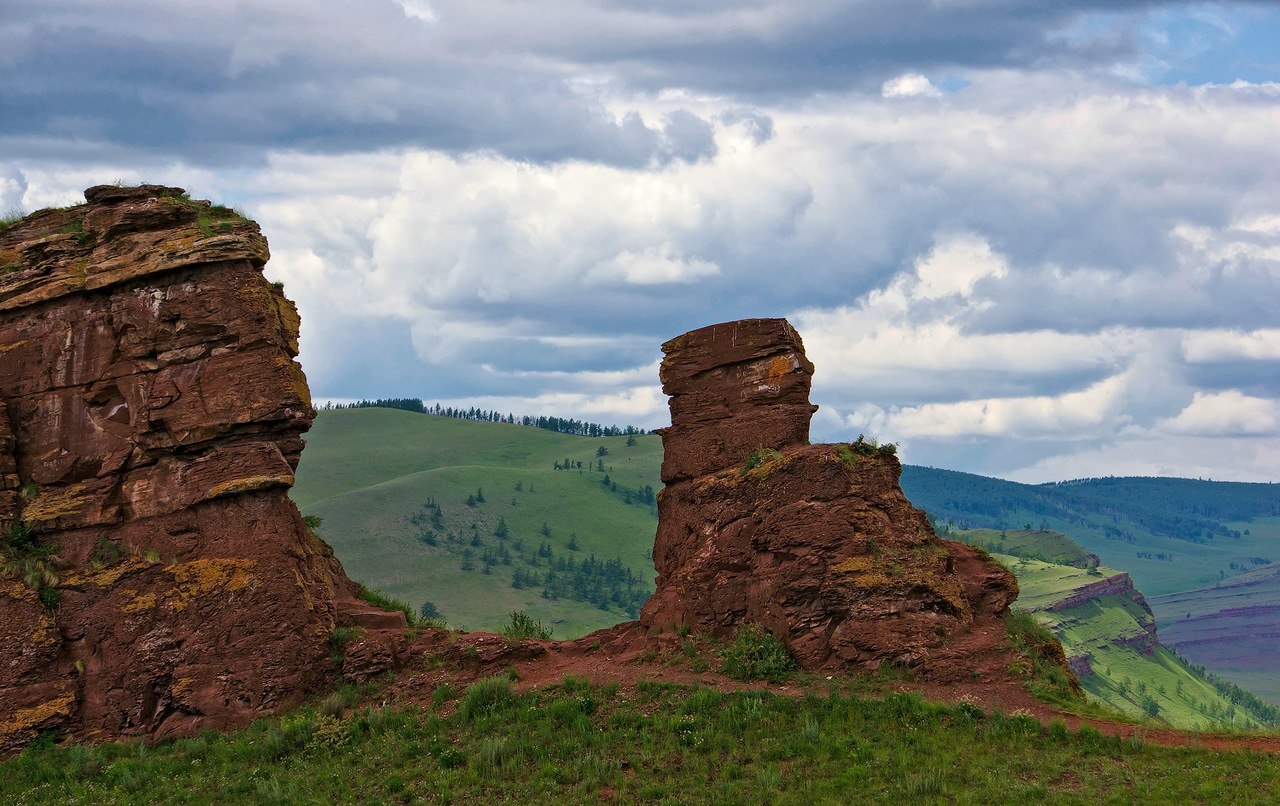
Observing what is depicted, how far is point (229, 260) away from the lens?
1405 inches

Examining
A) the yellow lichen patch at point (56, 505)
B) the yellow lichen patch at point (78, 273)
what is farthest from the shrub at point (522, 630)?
the yellow lichen patch at point (78, 273)


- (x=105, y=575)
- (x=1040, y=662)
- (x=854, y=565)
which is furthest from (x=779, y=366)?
(x=105, y=575)

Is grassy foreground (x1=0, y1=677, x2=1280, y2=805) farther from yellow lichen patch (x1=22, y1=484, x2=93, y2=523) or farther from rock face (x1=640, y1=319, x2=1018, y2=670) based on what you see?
yellow lichen patch (x1=22, y1=484, x2=93, y2=523)

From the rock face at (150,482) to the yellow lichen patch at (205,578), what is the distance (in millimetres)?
51

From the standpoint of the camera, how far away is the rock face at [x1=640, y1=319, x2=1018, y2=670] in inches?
1304

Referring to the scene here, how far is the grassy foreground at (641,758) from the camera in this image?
91.8ft

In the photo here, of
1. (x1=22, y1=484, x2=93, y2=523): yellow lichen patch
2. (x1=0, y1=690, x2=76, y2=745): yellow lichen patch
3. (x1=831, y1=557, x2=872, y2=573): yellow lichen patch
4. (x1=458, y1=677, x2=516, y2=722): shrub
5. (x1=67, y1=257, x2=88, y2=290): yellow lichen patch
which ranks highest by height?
(x1=67, y1=257, x2=88, y2=290): yellow lichen patch

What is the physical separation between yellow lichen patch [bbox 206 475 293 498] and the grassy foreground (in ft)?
19.0

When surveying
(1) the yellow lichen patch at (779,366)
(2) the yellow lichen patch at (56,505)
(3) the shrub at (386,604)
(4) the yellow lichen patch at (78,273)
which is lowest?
(3) the shrub at (386,604)

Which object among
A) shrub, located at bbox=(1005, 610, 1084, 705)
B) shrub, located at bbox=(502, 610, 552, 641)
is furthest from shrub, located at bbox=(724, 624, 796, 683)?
shrub, located at bbox=(502, 610, 552, 641)

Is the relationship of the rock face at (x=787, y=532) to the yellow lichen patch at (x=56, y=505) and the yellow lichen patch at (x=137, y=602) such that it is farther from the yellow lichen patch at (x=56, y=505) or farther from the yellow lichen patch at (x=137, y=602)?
the yellow lichen patch at (x=56, y=505)

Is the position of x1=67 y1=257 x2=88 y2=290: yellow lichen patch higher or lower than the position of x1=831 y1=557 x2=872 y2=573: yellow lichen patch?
higher

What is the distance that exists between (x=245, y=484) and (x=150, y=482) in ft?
9.20

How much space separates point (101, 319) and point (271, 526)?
760 centimetres
